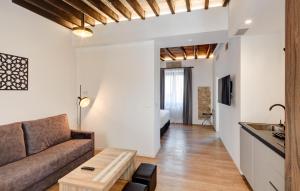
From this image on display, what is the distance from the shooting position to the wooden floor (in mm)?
2662

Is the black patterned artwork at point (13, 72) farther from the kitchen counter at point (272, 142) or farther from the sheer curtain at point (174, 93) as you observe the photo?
the sheer curtain at point (174, 93)

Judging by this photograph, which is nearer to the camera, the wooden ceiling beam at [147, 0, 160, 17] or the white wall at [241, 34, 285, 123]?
the white wall at [241, 34, 285, 123]

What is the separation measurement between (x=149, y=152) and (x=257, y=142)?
230 cm

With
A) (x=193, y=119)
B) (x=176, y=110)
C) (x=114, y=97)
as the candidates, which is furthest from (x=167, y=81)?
(x=114, y=97)

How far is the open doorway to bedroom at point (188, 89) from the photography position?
7.37 meters

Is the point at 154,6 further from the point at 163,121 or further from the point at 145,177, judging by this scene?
the point at 163,121

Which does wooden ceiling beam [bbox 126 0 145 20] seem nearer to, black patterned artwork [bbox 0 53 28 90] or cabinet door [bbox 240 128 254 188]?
black patterned artwork [bbox 0 53 28 90]

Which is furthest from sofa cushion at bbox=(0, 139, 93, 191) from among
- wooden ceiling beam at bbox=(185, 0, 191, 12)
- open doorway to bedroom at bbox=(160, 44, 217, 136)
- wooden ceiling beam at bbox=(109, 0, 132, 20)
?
open doorway to bedroom at bbox=(160, 44, 217, 136)

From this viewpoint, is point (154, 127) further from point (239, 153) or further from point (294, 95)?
point (294, 95)

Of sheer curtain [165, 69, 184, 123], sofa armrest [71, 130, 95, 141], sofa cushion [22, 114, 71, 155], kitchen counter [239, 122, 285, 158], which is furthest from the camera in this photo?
sheer curtain [165, 69, 184, 123]

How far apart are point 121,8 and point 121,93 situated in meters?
1.85

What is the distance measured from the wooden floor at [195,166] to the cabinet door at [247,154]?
0.85 feet

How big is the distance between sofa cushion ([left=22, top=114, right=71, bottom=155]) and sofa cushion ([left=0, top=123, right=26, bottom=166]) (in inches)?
4.4

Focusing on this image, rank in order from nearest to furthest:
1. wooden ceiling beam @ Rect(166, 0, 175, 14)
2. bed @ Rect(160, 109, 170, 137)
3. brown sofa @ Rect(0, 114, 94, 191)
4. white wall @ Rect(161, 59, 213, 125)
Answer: brown sofa @ Rect(0, 114, 94, 191) < wooden ceiling beam @ Rect(166, 0, 175, 14) < bed @ Rect(160, 109, 170, 137) < white wall @ Rect(161, 59, 213, 125)
